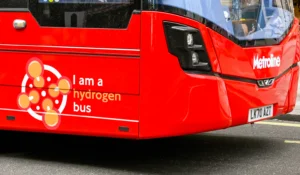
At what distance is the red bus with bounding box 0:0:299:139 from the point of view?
7082 mm

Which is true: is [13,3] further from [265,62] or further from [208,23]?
[265,62]

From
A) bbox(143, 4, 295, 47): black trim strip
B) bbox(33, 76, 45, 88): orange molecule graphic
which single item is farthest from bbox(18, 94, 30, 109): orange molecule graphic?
bbox(143, 4, 295, 47): black trim strip

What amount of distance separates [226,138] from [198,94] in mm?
2506

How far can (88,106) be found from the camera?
24.3 feet

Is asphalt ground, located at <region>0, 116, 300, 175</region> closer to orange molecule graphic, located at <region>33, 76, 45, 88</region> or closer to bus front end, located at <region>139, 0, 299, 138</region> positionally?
bus front end, located at <region>139, 0, 299, 138</region>

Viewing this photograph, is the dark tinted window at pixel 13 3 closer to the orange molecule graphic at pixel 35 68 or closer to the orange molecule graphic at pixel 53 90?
the orange molecule graphic at pixel 35 68

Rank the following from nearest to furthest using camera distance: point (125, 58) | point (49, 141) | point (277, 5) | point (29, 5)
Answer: point (125, 58), point (29, 5), point (277, 5), point (49, 141)

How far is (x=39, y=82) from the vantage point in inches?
299

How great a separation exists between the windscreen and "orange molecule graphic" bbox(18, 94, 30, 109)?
159cm

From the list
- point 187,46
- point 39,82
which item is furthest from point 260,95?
point 39,82

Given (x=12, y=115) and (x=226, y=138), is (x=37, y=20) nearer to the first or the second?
(x=12, y=115)

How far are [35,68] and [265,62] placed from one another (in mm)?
2166

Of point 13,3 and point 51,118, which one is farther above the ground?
point 13,3

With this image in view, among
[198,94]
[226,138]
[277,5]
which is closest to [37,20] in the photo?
[198,94]
